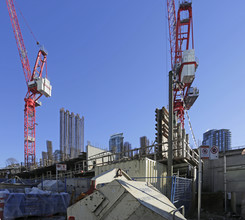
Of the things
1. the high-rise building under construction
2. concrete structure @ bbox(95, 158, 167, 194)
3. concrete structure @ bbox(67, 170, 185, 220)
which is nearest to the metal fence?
concrete structure @ bbox(95, 158, 167, 194)

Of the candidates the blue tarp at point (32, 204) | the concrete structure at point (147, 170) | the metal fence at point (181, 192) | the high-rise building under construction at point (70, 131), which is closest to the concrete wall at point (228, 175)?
the metal fence at point (181, 192)

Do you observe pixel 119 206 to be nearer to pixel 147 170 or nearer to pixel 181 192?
pixel 181 192

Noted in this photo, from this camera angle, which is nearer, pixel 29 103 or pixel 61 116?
pixel 29 103

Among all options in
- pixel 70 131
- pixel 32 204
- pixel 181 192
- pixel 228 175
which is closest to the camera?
pixel 181 192

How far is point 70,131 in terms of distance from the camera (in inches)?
3565

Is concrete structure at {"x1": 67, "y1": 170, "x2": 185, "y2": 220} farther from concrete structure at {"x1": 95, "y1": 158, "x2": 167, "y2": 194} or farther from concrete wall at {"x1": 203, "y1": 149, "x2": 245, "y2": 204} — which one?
concrete wall at {"x1": 203, "y1": 149, "x2": 245, "y2": 204}

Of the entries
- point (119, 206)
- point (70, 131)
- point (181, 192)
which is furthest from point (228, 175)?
point (70, 131)

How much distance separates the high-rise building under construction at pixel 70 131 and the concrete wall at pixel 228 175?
75960 millimetres

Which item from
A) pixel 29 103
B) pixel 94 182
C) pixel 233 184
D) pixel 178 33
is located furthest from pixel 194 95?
pixel 29 103

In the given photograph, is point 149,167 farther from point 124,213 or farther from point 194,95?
point 194,95

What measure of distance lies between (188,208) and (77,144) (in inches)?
3353

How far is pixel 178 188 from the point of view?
8.11m

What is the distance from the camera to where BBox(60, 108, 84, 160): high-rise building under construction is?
3398 inches

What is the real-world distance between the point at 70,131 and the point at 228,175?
84470mm
